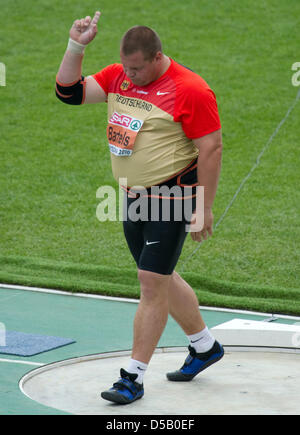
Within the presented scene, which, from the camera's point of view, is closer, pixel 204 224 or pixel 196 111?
pixel 196 111

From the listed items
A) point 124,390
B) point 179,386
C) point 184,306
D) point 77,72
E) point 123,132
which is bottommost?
point 179,386

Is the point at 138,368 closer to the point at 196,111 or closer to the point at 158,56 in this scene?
the point at 196,111

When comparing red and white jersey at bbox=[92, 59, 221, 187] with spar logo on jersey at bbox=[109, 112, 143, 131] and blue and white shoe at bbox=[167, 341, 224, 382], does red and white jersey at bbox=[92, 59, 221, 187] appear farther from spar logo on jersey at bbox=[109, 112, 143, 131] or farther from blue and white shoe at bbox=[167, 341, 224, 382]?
blue and white shoe at bbox=[167, 341, 224, 382]

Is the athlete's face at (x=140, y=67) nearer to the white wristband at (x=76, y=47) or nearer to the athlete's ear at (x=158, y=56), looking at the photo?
the athlete's ear at (x=158, y=56)

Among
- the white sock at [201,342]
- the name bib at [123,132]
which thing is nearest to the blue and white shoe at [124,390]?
the white sock at [201,342]

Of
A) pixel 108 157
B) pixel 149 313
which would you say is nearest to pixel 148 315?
pixel 149 313

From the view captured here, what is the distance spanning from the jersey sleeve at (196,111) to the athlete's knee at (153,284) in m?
0.74

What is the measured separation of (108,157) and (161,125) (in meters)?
6.73

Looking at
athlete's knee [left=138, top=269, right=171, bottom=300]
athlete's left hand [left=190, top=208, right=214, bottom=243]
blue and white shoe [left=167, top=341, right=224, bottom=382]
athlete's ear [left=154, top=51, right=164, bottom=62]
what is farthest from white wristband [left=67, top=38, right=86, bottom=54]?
blue and white shoe [left=167, top=341, right=224, bottom=382]

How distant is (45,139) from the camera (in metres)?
11.6

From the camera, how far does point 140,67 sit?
4.21 metres

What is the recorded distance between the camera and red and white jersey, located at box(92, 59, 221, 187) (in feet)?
13.8
